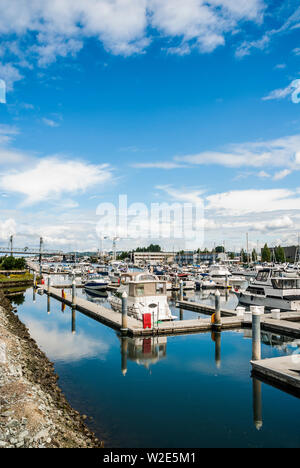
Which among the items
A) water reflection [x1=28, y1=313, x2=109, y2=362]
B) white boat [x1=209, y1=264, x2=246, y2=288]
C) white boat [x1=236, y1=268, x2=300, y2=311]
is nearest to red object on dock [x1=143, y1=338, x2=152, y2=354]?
water reflection [x1=28, y1=313, x2=109, y2=362]

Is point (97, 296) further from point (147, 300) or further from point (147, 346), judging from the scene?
point (147, 346)

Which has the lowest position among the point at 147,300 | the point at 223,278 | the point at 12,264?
the point at 223,278

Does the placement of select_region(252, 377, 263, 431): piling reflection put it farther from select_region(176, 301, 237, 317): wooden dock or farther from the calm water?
select_region(176, 301, 237, 317): wooden dock

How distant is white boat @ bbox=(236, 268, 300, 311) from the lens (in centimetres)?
3394

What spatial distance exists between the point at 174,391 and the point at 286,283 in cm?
2426

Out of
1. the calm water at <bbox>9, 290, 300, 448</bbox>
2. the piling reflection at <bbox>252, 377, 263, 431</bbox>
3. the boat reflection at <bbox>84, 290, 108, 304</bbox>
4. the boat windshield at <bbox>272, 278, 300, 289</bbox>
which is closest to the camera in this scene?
the calm water at <bbox>9, 290, 300, 448</bbox>

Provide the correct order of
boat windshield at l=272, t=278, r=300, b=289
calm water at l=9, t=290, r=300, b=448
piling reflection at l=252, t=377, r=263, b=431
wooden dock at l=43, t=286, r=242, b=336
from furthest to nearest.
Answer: boat windshield at l=272, t=278, r=300, b=289, wooden dock at l=43, t=286, r=242, b=336, piling reflection at l=252, t=377, r=263, b=431, calm water at l=9, t=290, r=300, b=448

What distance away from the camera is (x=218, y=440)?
35.7 ft

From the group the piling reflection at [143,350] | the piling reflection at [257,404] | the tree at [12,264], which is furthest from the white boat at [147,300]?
the tree at [12,264]

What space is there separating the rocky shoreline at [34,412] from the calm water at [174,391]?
0.81 meters

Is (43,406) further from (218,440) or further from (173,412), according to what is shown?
(218,440)

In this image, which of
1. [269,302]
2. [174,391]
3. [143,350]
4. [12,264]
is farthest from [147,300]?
[12,264]

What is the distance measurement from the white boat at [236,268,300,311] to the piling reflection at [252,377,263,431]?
19.8 m

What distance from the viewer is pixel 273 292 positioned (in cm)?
3538
